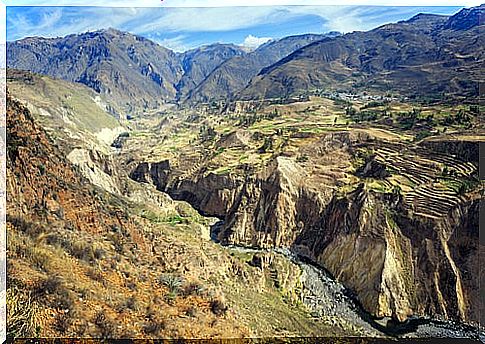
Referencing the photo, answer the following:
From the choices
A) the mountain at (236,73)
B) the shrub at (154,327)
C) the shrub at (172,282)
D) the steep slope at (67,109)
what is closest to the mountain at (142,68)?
the mountain at (236,73)

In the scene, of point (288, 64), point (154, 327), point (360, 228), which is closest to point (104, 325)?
point (154, 327)

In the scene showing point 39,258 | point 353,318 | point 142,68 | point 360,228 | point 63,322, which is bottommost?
point 353,318

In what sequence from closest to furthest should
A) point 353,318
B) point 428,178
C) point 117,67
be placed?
point 353,318 < point 428,178 < point 117,67

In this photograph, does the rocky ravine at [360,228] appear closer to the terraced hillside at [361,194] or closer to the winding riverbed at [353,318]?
the terraced hillside at [361,194]

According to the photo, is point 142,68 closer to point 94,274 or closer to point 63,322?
point 94,274

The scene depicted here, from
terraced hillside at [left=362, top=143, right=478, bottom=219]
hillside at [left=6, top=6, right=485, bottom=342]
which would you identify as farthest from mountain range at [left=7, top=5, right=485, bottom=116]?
terraced hillside at [left=362, top=143, right=478, bottom=219]
